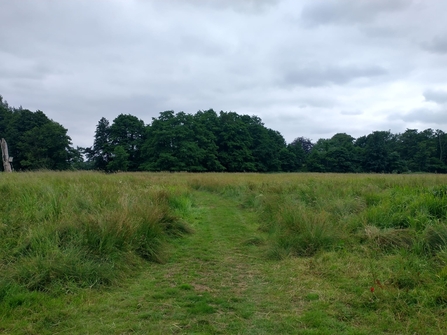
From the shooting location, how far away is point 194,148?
51.3 metres

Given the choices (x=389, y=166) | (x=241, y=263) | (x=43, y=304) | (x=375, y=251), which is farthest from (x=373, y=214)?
(x=389, y=166)

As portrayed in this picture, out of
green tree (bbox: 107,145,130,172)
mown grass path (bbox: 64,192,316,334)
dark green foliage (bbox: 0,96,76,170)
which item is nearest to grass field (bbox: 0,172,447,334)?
mown grass path (bbox: 64,192,316,334)

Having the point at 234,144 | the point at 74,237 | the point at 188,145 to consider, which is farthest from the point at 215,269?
the point at 234,144

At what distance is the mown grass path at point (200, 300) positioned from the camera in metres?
3.39

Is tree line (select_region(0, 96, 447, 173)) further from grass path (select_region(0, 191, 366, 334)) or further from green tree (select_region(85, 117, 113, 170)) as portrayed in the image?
grass path (select_region(0, 191, 366, 334))

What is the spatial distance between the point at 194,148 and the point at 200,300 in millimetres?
47734

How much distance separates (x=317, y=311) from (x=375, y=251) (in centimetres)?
251

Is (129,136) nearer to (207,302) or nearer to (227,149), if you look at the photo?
(227,149)

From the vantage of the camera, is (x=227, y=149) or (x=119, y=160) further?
(x=227, y=149)

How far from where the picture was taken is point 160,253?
19.7 ft

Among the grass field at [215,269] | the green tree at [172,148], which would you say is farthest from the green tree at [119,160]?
the grass field at [215,269]

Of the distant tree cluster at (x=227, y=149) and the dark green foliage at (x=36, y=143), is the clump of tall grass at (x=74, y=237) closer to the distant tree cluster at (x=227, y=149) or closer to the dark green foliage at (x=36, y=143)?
the dark green foliage at (x=36, y=143)

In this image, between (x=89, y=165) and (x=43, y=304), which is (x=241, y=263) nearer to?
(x=43, y=304)

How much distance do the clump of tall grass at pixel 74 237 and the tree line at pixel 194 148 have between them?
134 ft
